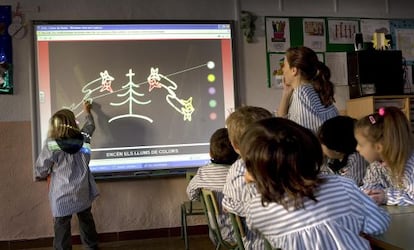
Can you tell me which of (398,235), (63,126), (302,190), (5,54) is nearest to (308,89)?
(398,235)

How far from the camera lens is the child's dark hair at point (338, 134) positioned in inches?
85.1

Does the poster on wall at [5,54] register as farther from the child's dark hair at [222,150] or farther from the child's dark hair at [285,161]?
the child's dark hair at [285,161]

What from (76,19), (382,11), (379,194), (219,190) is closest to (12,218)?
(76,19)

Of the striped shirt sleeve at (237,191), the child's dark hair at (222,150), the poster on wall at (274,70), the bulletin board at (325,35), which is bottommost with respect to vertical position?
the striped shirt sleeve at (237,191)

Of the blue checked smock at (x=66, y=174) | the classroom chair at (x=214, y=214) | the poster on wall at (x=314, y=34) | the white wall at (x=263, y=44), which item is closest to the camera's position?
the classroom chair at (x=214, y=214)

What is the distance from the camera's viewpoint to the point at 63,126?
11.1 feet

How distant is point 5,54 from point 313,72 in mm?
2520

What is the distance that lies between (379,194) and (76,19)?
2.86 meters

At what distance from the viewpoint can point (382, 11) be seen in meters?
4.41

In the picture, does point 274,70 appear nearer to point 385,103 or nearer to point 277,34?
point 277,34

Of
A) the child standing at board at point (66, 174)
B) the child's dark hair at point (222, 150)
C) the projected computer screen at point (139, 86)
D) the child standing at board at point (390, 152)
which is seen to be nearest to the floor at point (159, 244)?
the child standing at board at point (66, 174)

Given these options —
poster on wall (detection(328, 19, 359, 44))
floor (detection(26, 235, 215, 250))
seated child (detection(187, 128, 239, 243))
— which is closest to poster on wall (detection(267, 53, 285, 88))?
poster on wall (detection(328, 19, 359, 44))

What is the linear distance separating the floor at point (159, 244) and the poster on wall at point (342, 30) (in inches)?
82.8

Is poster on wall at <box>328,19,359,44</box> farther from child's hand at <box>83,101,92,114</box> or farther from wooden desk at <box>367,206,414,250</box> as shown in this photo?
wooden desk at <box>367,206,414,250</box>
